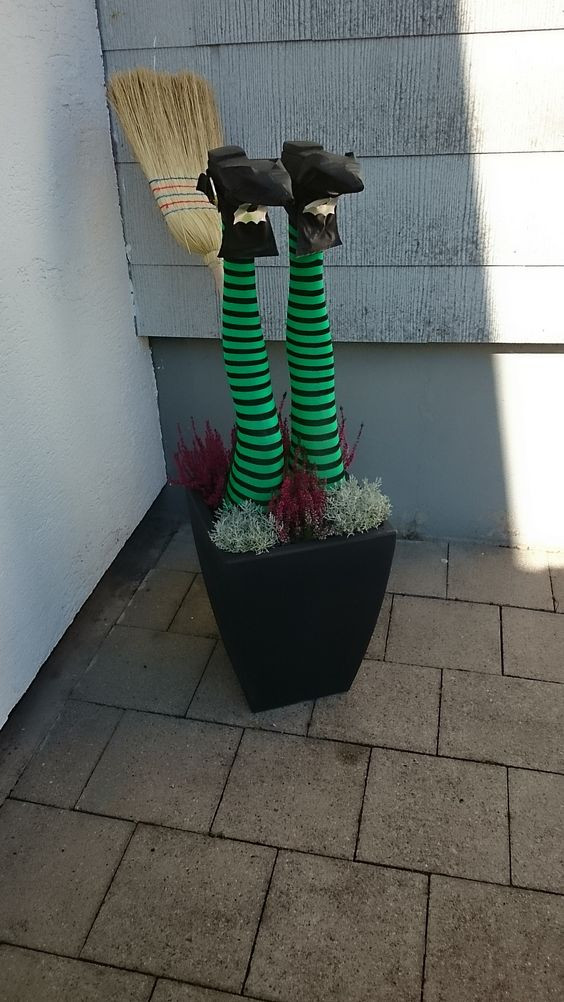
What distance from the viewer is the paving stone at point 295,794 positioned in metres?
1.67

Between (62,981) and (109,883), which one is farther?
(109,883)

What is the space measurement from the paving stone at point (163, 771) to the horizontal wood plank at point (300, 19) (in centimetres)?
191

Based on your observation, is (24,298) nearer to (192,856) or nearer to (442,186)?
(442,186)

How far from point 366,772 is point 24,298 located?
1483mm

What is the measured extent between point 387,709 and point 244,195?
138 cm

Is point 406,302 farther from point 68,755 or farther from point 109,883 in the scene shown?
point 109,883

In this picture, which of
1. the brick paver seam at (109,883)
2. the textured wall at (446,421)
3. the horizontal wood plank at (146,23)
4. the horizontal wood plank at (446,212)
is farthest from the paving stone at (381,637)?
the horizontal wood plank at (146,23)

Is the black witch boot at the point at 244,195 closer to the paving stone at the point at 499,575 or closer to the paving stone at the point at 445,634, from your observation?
the paving stone at the point at 445,634

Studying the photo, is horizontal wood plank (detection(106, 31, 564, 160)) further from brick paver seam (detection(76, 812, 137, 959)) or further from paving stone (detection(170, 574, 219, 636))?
brick paver seam (detection(76, 812, 137, 959))

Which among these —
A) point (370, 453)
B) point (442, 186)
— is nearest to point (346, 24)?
point (442, 186)

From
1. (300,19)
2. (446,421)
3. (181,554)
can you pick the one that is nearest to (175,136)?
(300,19)

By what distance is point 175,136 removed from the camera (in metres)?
1.95

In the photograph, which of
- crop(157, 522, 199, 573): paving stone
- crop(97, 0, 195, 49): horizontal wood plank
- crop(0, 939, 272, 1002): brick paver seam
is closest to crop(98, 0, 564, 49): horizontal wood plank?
crop(97, 0, 195, 49): horizontal wood plank

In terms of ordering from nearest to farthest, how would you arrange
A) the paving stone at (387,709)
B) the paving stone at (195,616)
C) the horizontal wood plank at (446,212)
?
1. the paving stone at (387,709)
2. the horizontal wood plank at (446,212)
3. the paving stone at (195,616)
